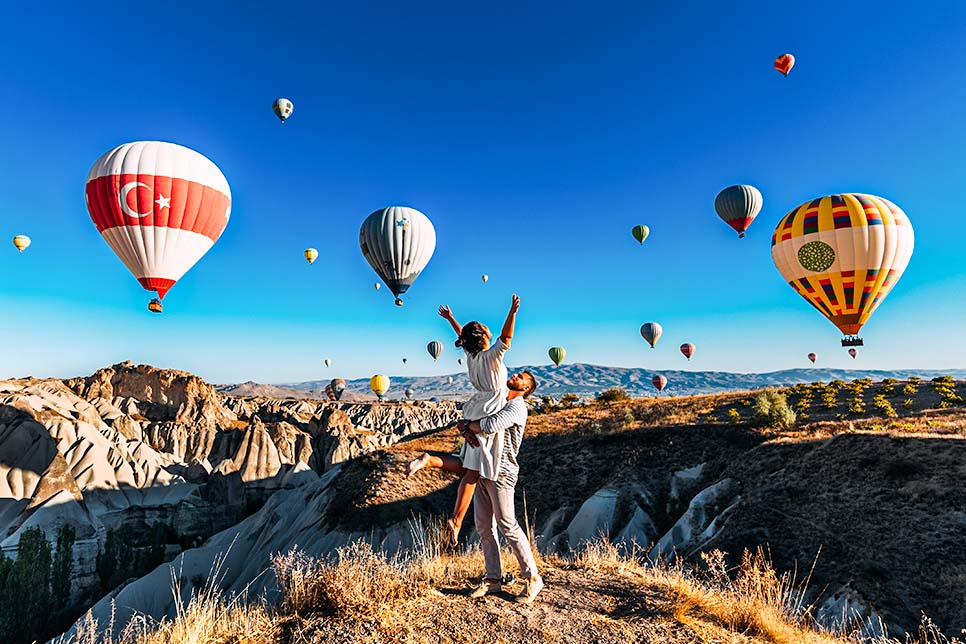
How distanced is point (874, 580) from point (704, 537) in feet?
14.6

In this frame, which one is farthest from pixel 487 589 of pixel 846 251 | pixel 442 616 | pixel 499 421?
pixel 846 251

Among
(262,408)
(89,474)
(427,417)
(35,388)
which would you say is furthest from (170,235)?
(427,417)

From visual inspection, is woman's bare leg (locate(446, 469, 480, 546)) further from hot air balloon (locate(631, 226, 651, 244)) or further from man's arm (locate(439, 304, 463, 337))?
hot air balloon (locate(631, 226, 651, 244))

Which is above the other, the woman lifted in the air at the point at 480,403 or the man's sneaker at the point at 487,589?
the woman lifted in the air at the point at 480,403

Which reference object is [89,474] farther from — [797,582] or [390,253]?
[797,582]

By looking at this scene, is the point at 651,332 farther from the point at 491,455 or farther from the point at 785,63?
the point at 491,455

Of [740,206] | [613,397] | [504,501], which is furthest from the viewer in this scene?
[613,397]

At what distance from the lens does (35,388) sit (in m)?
70.5

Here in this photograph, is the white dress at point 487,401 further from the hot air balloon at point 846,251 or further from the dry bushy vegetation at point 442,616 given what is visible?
the hot air balloon at point 846,251

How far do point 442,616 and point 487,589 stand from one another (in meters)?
0.67

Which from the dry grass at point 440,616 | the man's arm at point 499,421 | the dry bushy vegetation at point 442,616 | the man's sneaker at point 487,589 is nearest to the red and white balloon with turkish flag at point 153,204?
the dry bushy vegetation at point 442,616

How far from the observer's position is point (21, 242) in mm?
54062

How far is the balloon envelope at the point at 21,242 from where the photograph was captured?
5356 cm

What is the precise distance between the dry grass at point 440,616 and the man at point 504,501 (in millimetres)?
248
